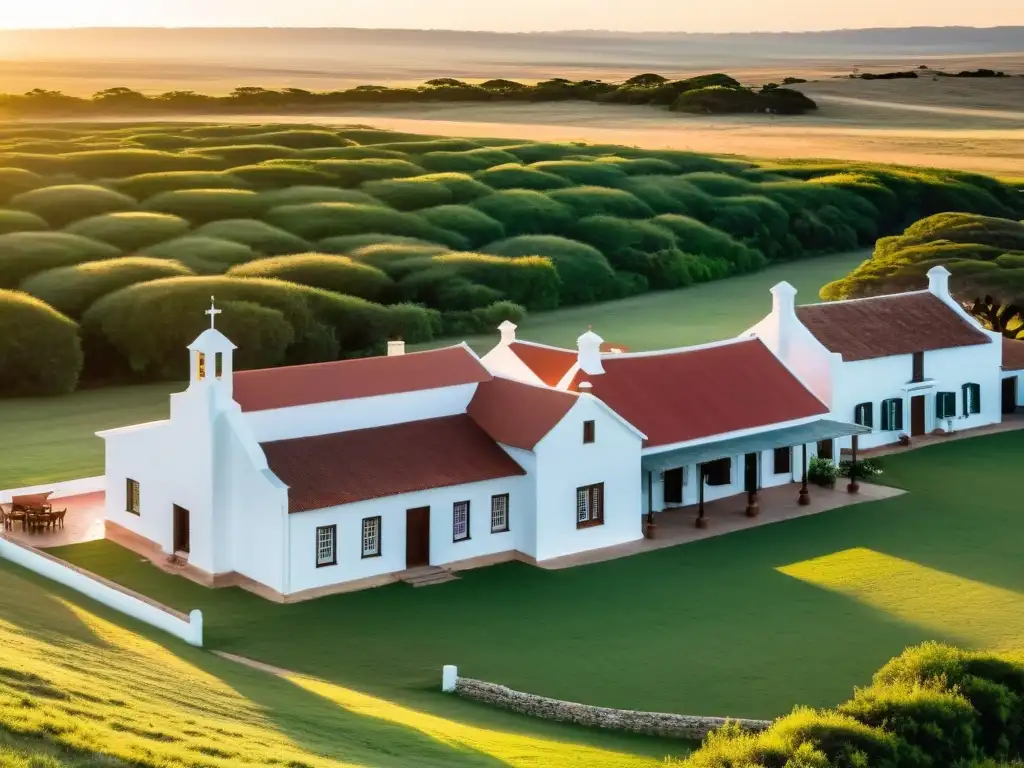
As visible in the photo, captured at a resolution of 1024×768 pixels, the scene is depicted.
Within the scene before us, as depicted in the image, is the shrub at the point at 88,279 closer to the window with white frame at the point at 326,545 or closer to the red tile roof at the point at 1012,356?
the red tile roof at the point at 1012,356

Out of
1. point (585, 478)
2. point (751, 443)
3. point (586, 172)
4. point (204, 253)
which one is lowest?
point (585, 478)

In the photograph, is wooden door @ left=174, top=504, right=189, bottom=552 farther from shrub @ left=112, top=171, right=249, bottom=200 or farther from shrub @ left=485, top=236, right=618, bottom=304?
shrub @ left=112, top=171, right=249, bottom=200

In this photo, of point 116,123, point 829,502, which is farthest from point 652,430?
point 116,123

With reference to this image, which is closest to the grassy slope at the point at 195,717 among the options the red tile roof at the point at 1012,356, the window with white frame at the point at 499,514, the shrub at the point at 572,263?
the window with white frame at the point at 499,514

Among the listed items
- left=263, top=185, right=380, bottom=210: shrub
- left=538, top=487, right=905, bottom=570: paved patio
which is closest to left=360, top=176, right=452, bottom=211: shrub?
left=263, top=185, right=380, bottom=210: shrub

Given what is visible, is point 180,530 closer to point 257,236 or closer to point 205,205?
point 257,236

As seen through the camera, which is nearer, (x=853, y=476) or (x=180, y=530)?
(x=180, y=530)

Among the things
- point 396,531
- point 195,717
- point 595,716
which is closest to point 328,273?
point 396,531
